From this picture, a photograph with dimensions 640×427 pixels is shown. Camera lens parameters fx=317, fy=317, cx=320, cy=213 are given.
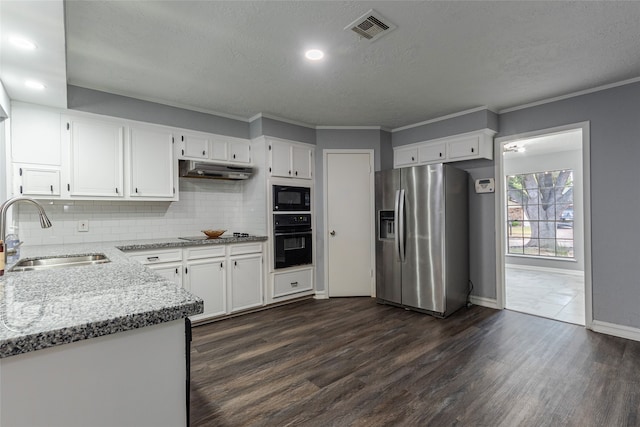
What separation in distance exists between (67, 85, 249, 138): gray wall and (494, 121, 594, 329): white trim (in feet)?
10.2

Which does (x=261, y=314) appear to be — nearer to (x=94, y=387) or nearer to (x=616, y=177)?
(x=94, y=387)

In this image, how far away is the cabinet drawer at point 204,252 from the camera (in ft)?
10.7

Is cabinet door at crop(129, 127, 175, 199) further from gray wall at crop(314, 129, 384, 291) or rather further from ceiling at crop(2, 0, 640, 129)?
gray wall at crop(314, 129, 384, 291)

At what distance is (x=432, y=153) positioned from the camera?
13.5 feet

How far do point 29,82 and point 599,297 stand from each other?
527 cm

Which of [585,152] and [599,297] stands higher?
[585,152]

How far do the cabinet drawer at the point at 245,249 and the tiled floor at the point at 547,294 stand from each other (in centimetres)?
309

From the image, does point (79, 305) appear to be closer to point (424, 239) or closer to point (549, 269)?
point (424, 239)

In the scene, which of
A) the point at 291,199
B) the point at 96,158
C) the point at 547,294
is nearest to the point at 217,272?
the point at 291,199

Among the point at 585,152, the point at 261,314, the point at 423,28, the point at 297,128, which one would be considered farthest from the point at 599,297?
the point at 297,128

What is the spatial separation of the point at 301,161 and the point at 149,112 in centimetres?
181

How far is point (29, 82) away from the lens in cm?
239

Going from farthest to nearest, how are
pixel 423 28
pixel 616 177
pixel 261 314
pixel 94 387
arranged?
pixel 261 314 → pixel 616 177 → pixel 423 28 → pixel 94 387

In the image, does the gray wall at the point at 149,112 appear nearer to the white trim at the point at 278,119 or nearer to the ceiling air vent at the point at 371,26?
the white trim at the point at 278,119
